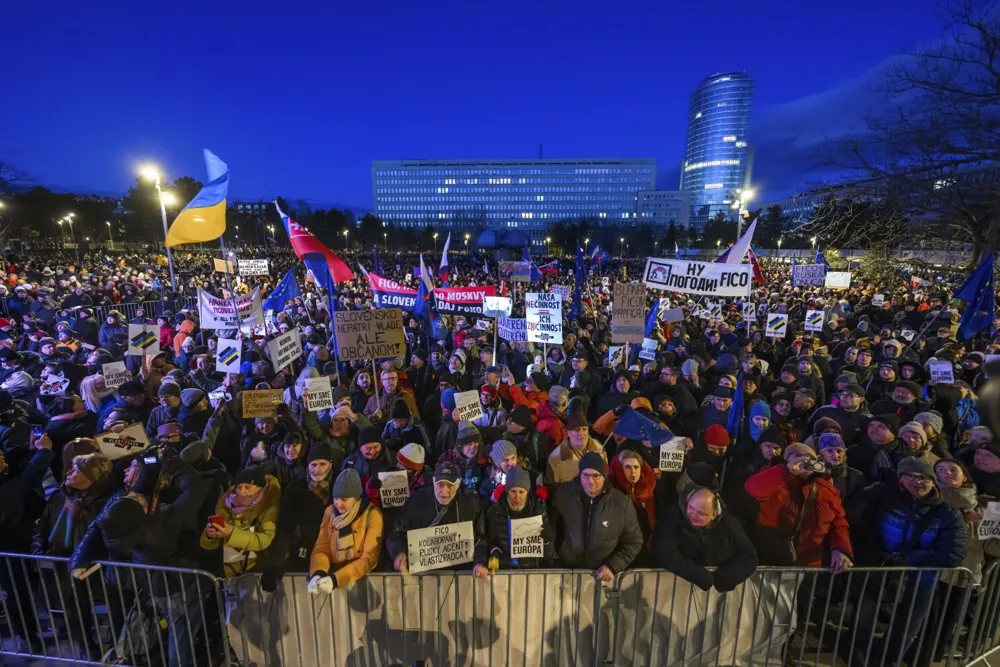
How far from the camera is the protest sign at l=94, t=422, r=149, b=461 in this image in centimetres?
414

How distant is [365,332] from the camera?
581cm

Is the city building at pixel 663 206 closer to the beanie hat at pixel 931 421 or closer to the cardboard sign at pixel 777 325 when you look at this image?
the cardboard sign at pixel 777 325

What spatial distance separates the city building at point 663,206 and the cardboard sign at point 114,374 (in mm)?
142148

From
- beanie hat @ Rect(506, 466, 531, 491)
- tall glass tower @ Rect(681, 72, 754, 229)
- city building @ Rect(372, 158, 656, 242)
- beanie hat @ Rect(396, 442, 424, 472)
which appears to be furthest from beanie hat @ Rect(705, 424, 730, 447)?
tall glass tower @ Rect(681, 72, 754, 229)

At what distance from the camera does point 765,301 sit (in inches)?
656

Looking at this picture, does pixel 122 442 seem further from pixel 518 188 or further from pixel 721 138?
pixel 721 138

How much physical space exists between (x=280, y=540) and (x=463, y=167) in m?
146

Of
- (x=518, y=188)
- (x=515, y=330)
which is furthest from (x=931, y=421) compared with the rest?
(x=518, y=188)

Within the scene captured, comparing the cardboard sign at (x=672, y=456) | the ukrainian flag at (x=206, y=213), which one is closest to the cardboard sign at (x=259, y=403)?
the cardboard sign at (x=672, y=456)

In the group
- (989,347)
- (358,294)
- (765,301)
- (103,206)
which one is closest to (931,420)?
(989,347)

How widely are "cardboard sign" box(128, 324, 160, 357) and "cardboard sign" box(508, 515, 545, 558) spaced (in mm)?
7224

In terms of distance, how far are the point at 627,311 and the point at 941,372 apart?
4351 mm

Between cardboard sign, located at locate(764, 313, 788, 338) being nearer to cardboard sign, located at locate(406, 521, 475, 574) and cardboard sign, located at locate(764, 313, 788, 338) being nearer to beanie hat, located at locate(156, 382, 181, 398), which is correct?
cardboard sign, located at locate(406, 521, 475, 574)

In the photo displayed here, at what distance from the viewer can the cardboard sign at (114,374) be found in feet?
21.1
